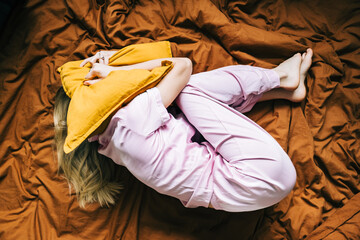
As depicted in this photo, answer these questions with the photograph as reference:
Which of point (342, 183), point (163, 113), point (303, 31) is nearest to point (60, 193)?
point (163, 113)

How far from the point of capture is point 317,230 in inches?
40.9

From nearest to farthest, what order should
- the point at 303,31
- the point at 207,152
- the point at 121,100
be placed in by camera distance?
the point at 121,100
the point at 207,152
the point at 303,31

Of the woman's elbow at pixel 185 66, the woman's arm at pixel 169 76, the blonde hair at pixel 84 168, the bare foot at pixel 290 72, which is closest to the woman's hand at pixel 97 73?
the woman's arm at pixel 169 76

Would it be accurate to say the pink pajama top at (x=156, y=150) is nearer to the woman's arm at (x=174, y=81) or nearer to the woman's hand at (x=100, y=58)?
the woman's arm at (x=174, y=81)

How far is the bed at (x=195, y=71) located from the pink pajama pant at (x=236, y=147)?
7.7 inches

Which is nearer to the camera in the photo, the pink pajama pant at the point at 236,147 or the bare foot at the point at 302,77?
the pink pajama pant at the point at 236,147

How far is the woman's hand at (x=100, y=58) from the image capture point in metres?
1.06

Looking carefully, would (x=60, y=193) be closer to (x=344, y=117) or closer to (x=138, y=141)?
(x=138, y=141)

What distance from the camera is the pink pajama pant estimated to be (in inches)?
34.8

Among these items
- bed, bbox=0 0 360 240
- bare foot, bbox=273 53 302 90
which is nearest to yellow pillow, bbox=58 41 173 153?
bed, bbox=0 0 360 240

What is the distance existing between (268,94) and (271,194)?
0.44 meters

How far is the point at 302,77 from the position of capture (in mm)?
1163

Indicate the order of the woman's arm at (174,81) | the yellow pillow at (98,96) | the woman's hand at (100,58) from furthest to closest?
1. the woman's hand at (100,58)
2. the woman's arm at (174,81)
3. the yellow pillow at (98,96)

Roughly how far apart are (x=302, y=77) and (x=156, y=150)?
76cm
